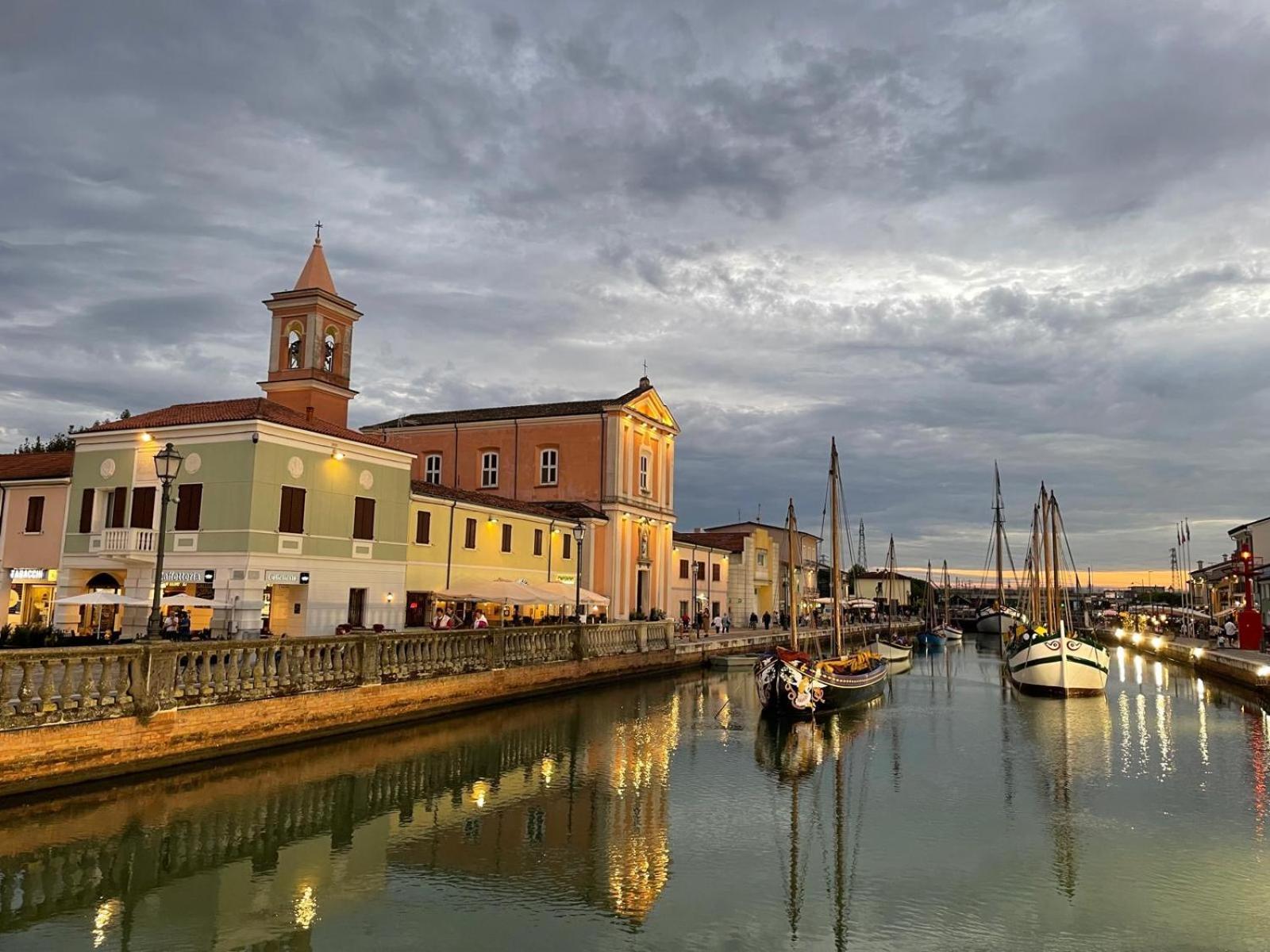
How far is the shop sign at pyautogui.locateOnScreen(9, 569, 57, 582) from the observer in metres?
32.6

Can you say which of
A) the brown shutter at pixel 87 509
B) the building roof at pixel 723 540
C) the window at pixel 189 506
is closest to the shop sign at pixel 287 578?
the window at pixel 189 506

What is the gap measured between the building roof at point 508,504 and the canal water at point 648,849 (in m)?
14.2

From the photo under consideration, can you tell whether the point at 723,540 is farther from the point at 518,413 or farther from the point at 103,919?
the point at 103,919

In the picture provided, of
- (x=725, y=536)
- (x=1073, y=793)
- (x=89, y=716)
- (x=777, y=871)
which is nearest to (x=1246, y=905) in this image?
(x=777, y=871)

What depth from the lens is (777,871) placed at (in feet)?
45.6

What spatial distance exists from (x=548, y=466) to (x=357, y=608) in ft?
70.6

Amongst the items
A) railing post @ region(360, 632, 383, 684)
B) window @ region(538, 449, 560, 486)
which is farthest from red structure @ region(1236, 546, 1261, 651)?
railing post @ region(360, 632, 383, 684)

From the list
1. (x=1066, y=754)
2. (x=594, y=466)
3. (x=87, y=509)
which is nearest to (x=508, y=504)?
(x=594, y=466)

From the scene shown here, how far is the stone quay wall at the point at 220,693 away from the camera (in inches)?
595

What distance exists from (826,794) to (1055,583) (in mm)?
32479

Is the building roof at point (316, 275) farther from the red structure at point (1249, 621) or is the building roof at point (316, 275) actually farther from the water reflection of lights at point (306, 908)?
the red structure at point (1249, 621)

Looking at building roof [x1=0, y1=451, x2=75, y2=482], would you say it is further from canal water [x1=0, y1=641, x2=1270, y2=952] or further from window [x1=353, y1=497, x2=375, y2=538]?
canal water [x1=0, y1=641, x2=1270, y2=952]

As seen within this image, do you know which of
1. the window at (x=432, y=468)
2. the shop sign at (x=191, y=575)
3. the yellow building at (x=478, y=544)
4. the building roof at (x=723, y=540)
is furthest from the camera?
the building roof at (x=723, y=540)

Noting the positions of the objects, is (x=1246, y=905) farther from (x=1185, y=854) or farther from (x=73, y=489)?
(x=73, y=489)
